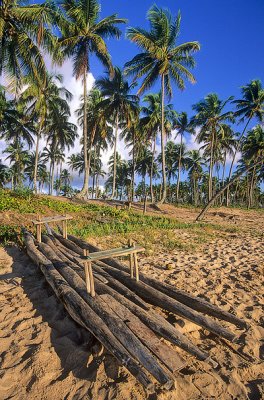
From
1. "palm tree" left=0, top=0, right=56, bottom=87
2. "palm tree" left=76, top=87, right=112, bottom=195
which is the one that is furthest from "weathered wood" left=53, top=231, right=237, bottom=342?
"palm tree" left=76, top=87, right=112, bottom=195

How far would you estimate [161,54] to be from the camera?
21500mm

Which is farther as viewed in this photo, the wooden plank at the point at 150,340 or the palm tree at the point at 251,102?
the palm tree at the point at 251,102

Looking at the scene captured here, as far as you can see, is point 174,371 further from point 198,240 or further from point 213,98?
point 213,98

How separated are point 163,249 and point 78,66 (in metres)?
16.9

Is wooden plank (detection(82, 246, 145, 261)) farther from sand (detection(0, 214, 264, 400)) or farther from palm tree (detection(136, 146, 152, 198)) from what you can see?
palm tree (detection(136, 146, 152, 198))

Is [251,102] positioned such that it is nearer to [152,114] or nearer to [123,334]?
[152,114]

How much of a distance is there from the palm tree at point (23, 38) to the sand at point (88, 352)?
1233 centimetres

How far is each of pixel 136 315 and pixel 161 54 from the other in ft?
72.1

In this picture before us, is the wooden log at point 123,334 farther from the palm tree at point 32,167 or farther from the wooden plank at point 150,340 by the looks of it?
the palm tree at point 32,167

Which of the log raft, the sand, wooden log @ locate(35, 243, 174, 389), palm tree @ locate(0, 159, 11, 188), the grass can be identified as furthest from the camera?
palm tree @ locate(0, 159, 11, 188)

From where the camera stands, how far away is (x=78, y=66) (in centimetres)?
2050

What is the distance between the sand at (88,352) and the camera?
293cm

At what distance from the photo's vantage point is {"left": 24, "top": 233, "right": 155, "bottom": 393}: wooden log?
9.47 feet

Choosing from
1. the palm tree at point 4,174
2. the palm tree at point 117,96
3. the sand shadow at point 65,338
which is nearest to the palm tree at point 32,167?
the palm tree at point 4,174
